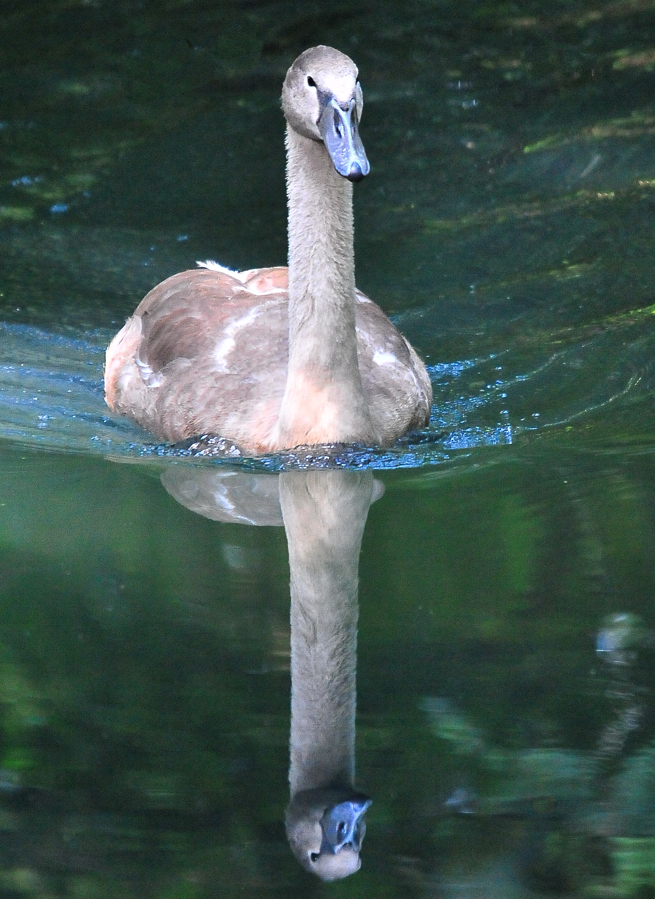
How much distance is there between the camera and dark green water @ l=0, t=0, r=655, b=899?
13.9 ft

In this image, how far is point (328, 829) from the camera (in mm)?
4172

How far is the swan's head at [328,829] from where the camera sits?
13.3 feet

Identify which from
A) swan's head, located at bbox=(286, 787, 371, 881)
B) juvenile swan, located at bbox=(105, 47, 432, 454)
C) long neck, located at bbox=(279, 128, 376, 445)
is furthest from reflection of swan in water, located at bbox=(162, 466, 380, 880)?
juvenile swan, located at bbox=(105, 47, 432, 454)

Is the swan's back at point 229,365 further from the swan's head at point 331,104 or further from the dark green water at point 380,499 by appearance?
the swan's head at point 331,104

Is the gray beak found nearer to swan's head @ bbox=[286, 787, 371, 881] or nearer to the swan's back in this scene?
the swan's back

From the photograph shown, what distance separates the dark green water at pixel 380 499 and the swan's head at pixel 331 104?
5.16 ft

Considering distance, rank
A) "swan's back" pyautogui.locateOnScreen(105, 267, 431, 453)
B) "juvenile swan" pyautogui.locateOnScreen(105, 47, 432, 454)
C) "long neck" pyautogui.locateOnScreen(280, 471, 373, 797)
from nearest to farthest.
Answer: "long neck" pyautogui.locateOnScreen(280, 471, 373, 797), "juvenile swan" pyautogui.locateOnScreen(105, 47, 432, 454), "swan's back" pyautogui.locateOnScreen(105, 267, 431, 453)

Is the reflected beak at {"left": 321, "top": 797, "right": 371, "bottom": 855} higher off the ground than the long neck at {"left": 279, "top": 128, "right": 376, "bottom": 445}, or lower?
lower

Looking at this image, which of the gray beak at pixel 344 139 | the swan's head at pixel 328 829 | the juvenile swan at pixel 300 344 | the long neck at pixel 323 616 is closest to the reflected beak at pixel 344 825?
the swan's head at pixel 328 829

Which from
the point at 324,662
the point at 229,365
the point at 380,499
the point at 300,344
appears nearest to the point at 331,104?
the point at 300,344

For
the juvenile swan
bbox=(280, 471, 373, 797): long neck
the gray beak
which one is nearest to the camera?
bbox=(280, 471, 373, 797): long neck

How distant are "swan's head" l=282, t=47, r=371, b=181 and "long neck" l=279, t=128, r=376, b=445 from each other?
479 millimetres

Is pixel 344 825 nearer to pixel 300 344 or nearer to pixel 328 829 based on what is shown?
pixel 328 829

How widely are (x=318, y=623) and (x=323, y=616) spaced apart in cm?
5
